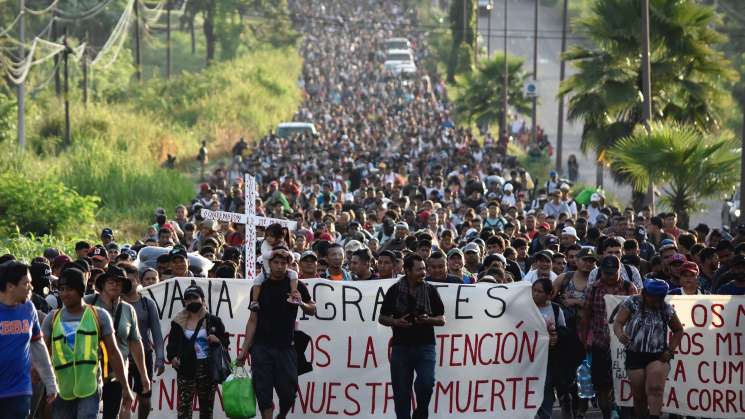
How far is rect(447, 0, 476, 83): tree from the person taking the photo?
260ft

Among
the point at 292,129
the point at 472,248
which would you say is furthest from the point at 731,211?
the point at 292,129

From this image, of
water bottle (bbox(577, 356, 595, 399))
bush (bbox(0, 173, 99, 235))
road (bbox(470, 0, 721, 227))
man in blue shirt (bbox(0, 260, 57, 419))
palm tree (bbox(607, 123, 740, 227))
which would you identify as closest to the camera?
man in blue shirt (bbox(0, 260, 57, 419))

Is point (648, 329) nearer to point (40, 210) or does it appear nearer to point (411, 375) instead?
point (411, 375)

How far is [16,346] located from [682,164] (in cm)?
1663

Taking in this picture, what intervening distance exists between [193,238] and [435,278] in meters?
7.26

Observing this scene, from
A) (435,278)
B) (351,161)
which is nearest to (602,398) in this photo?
(435,278)

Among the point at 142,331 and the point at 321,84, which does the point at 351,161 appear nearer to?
the point at 142,331

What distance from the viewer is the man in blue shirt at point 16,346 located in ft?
31.2

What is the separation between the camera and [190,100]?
6719 cm

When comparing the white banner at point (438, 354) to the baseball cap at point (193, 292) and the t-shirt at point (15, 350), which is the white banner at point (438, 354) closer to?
the baseball cap at point (193, 292)

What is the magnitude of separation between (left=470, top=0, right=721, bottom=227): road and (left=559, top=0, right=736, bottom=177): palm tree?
2399 cm

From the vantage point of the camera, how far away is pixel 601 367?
12.8m

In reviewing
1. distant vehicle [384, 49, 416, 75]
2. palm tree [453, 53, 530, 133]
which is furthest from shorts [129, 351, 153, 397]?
distant vehicle [384, 49, 416, 75]

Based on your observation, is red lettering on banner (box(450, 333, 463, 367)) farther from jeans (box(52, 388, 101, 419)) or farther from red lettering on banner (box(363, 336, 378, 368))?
jeans (box(52, 388, 101, 419))
